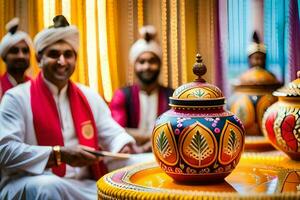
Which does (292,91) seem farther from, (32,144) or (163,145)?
(32,144)

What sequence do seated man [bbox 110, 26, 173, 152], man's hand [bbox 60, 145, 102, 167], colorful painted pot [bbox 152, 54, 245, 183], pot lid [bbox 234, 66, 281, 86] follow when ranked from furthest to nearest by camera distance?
seated man [bbox 110, 26, 173, 152] → pot lid [bbox 234, 66, 281, 86] → man's hand [bbox 60, 145, 102, 167] → colorful painted pot [bbox 152, 54, 245, 183]

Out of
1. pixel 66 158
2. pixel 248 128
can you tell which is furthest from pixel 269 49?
pixel 66 158

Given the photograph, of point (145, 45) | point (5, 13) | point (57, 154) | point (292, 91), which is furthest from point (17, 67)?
point (292, 91)

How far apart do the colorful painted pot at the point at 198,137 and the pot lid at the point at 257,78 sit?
1.37 meters

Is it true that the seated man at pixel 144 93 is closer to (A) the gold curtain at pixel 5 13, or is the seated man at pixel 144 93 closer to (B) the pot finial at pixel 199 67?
(A) the gold curtain at pixel 5 13

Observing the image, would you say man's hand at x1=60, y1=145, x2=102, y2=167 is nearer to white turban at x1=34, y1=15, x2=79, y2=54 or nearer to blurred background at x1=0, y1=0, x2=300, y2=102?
white turban at x1=34, y1=15, x2=79, y2=54

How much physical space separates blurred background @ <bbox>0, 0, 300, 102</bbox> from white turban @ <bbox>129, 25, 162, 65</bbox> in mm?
51

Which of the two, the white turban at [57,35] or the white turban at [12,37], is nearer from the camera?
the white turban at [57,35]

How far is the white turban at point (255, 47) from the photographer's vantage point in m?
3.38

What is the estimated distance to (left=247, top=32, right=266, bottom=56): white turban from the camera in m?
3.38

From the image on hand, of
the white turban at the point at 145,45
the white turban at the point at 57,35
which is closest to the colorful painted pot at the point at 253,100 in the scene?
the white turban at the point at 145,45

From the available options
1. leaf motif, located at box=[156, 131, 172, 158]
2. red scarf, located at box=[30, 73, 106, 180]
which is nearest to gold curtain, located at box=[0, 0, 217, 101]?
red scarf, located at box=[30, 73, 106, 180]

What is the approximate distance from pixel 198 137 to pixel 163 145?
12cm

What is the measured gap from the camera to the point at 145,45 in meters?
3.60
